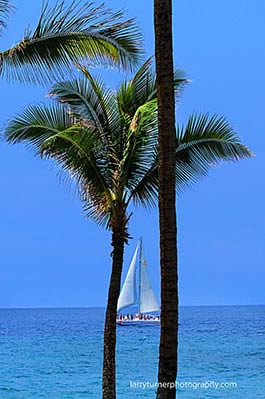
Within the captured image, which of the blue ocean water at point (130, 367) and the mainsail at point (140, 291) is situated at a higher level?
the mainsail at point (140, 291)

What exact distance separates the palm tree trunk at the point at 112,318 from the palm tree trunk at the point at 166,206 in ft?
17.2

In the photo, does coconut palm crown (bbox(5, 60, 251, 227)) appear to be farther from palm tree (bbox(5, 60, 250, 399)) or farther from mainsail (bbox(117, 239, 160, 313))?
mainsail (bbox(117, 239, 160, 313))

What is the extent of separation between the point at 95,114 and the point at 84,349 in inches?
1771

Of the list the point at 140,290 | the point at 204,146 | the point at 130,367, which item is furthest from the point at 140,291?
the point at 204,146

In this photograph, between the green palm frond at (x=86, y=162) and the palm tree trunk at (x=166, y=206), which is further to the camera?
the green palm frond at (x=86, y=162)

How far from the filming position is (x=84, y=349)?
185 ft

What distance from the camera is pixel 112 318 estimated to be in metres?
12.7

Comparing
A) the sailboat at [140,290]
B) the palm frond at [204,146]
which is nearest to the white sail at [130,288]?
the sailboat at [140,290]

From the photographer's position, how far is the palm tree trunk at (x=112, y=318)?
41.0 ft

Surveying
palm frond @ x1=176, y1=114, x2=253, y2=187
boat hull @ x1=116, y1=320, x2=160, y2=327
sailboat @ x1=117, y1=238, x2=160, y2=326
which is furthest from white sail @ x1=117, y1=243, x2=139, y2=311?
palm frond @ x1=176, y1=114, x2=253, y2=187

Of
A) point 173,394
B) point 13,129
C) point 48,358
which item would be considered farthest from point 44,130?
point 48,358

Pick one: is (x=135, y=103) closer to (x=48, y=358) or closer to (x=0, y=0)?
(x=0, y=0)

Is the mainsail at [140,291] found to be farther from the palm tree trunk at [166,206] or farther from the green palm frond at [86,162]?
the palm tree trunk at [166,206]

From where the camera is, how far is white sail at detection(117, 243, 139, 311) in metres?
62.9
